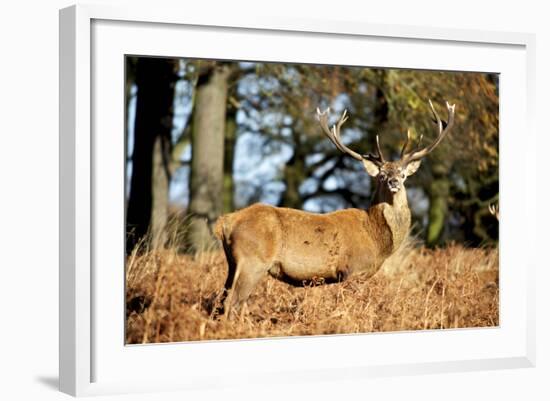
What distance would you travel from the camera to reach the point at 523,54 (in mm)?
9469

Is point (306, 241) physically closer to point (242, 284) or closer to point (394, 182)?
point (242, 284)

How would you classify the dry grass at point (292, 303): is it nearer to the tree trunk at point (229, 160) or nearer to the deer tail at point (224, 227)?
the deer tail at point (224, 227)

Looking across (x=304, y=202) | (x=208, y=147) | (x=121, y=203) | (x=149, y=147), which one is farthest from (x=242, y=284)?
(x=304, y=202)

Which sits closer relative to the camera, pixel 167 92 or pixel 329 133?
pixel 329 133

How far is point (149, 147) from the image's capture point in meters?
13.2

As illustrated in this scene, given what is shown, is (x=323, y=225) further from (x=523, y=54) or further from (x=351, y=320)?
(x=523, y=54)

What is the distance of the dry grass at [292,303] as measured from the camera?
324 inches

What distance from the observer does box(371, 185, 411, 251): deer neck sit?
9.66 m

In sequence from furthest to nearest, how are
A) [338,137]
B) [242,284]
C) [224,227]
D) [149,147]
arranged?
[149,147] < [338,137] < [224,227] < [242,284]

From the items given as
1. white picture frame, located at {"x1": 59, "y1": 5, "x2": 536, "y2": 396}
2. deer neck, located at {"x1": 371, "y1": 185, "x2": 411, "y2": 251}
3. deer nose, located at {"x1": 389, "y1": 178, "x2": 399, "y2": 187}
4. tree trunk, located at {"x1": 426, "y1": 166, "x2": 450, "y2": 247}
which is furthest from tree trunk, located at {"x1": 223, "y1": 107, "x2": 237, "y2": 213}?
white picture frame, located at {"x1": 59, "y1": 5, "x2": 536, "y2": 396}

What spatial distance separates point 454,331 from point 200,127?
4.92 meters

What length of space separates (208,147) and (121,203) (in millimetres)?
5264

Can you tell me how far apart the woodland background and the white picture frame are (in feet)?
6.12

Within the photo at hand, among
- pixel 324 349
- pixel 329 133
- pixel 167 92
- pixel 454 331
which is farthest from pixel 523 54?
pixel 167 92
